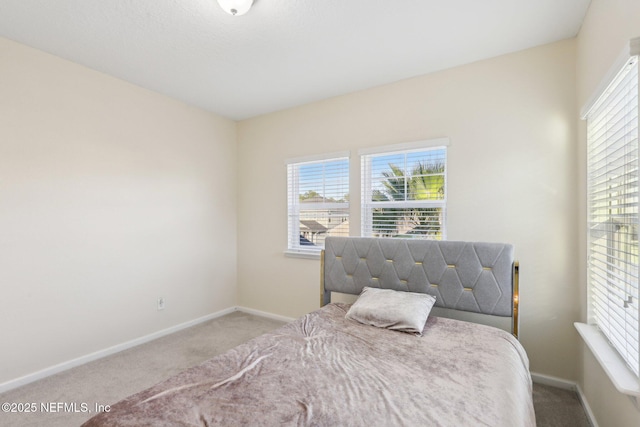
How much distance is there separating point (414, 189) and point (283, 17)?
5.75ft

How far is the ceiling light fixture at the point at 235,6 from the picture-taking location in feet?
5.73

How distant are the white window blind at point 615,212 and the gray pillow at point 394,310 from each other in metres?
0.96

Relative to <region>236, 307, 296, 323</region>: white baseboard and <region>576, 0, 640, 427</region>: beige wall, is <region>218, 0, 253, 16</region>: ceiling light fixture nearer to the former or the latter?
<region>576, 0, 640, 427</region>: beige wall

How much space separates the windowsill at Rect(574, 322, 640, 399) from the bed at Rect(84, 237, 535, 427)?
350 millimetres

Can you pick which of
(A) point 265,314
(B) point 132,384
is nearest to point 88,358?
(B) point 132,384

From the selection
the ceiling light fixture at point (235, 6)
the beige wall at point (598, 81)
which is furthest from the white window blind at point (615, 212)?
the ceiling light fixture at point (235, 6)

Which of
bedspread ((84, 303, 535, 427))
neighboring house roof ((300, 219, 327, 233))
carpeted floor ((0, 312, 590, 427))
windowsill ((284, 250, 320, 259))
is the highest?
neighboring house roof ((300, 219, 327, 233))

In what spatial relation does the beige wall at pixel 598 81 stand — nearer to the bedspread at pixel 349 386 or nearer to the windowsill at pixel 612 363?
the windowsill at pixel 612 363

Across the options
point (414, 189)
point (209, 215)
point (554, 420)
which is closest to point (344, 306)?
point (414, 189)

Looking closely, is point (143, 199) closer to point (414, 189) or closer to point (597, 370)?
point (414, 189)

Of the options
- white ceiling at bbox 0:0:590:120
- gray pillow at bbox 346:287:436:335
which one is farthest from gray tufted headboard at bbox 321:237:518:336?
white ceiling at bbox 0:0:590:120

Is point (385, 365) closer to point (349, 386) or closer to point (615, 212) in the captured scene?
point (349, 386)

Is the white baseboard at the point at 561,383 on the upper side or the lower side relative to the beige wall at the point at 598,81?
lower

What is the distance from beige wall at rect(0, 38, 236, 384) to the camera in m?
2.27
